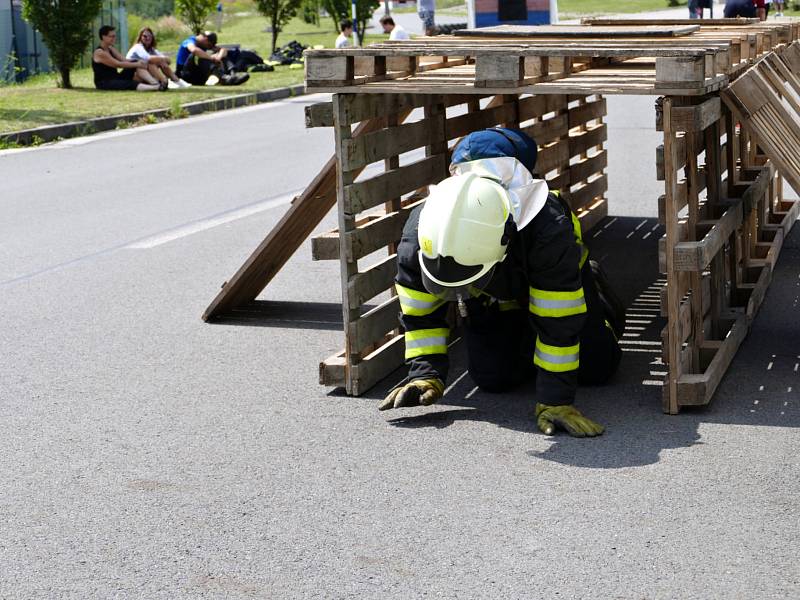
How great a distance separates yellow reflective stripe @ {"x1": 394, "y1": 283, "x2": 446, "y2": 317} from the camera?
18.7 ft

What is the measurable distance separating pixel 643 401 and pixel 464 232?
1.36 meters

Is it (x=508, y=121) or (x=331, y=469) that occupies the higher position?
(x=508, y=121)

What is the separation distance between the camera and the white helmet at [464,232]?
516 cm

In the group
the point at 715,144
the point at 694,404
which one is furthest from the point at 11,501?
the point at 715,144

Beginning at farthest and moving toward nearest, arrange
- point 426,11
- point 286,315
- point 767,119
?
1. point 426,11
2. point 286,315
3. point 767,119

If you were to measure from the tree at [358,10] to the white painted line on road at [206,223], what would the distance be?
2401 centimetres

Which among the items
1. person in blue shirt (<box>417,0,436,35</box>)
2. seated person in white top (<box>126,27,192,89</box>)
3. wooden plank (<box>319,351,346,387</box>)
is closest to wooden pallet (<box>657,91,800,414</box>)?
wooden plank (<box>319,351,346,387</box>)

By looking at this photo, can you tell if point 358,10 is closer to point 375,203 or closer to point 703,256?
point 375,203

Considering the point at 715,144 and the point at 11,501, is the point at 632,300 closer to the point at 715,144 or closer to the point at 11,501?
the point at 715,144

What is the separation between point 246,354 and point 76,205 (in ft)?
18.4

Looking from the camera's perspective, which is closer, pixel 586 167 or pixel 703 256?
pixel 703 256

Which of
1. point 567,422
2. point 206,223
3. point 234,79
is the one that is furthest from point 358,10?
point 567,422

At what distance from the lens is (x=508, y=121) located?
8.16 m

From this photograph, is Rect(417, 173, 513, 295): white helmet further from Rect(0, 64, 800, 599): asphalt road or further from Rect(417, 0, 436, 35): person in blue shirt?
Rect(417, 0, 436, 35): person in blue shirt
